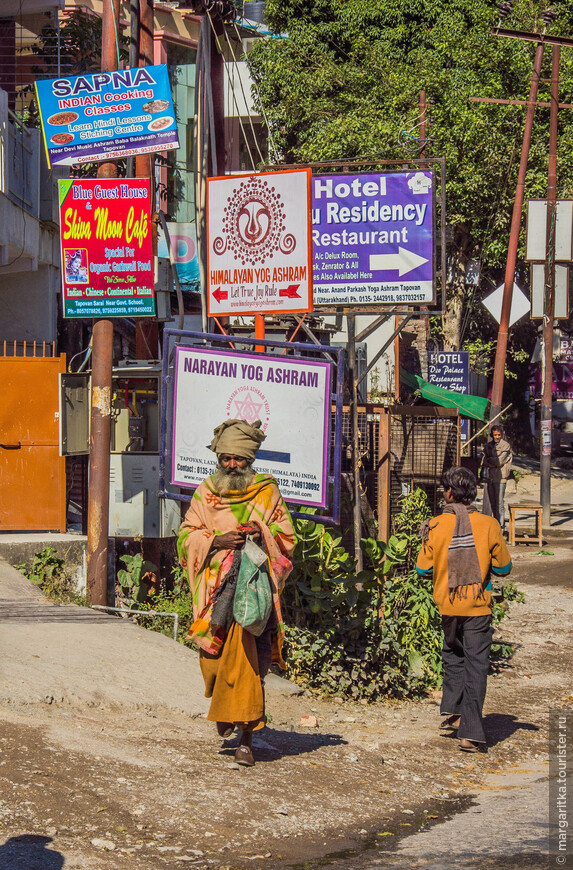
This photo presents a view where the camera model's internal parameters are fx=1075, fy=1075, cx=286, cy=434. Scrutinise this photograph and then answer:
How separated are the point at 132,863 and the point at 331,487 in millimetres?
4329

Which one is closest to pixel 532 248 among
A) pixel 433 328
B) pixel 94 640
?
pixel 433 328

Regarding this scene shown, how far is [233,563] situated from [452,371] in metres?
17.3

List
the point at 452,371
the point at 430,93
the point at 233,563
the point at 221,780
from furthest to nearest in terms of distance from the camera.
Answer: the point at 430,93
the point at 452,371
the point at 233,563
the point at 221,780

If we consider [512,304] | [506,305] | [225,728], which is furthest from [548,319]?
[225,728]

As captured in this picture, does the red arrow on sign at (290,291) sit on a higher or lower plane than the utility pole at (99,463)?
higher

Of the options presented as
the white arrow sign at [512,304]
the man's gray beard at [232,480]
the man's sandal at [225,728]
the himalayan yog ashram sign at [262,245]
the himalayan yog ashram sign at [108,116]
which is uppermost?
the himalayan yog ashram sign at [108,116]

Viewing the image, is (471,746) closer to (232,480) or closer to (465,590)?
(465,590)

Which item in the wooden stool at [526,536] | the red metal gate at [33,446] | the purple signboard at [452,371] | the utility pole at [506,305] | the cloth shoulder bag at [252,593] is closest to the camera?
the cloth shoulder bag at [252,593]

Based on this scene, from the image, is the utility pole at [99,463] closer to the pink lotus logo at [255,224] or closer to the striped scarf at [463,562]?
the pink lotus logo at [255,224]

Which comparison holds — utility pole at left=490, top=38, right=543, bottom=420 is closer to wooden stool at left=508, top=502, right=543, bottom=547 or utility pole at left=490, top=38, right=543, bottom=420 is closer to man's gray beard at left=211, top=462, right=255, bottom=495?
wooden stool at left=508, top=502, right=543, bottom=547

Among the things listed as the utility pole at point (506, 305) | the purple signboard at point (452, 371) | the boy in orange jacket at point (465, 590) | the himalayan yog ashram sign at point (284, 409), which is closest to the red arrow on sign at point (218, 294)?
the himalayan yog ashram sign at point (284, 409)

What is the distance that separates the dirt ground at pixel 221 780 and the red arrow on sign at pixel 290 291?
9.32ft

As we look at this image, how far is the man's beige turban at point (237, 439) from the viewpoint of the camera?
5.70m

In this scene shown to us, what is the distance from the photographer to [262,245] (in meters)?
7.95
